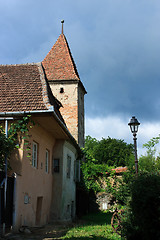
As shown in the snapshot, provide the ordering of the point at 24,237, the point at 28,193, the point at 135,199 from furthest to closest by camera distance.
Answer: the point at 28,193 → the point at 24,237 → the point at 135,199

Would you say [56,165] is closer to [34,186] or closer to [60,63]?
[34,186]

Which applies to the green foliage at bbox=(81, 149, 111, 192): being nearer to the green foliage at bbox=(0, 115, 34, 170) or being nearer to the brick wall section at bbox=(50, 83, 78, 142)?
the brick wall section at bbox=(50, 83, 78, 142)

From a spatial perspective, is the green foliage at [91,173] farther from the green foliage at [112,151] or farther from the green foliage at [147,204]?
the green foliage at [112,151]

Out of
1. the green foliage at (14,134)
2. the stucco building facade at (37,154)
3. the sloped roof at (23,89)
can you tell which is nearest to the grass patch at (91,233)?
the stucco building facade at (37,154)

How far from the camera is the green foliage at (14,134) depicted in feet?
30.2

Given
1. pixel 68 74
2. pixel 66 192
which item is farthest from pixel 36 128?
pixel 68 74

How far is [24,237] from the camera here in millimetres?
8156

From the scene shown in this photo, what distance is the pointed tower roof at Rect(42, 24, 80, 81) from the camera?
27.0m

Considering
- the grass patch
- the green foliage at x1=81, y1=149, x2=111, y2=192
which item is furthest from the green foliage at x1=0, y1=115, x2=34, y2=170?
the green foliage at x1=81, y1=149, x2=111, y2=192

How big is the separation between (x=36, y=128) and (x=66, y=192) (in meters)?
5.39

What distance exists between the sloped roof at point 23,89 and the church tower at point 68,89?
510 inches

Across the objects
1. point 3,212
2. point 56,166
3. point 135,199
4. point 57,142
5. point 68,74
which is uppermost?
point 68,74

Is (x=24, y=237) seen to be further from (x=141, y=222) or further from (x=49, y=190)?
→ (x=49, y=190)

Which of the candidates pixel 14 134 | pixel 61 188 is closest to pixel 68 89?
pixel 61 188
